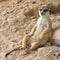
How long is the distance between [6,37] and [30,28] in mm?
517

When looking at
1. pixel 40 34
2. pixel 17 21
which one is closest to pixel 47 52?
pixel 40 34

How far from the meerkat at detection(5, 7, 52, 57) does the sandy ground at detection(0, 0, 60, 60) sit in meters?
0.14

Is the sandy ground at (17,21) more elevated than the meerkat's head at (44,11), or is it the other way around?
the meerkat's head at (44,11)

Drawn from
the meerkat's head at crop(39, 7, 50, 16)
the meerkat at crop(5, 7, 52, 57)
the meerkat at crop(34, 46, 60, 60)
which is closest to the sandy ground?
the meerkat at crop(34, 46, 60, 60)

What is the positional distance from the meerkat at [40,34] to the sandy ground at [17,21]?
14 cm

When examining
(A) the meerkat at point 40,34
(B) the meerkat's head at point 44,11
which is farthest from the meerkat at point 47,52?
(B) the meerkat's head at point 44,11

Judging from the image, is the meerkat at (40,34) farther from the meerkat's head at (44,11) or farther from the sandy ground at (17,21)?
the sandy ground at (17,21)

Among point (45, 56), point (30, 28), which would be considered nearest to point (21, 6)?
point (30, 28)

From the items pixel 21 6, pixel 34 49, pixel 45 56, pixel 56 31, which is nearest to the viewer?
pixel 45 56

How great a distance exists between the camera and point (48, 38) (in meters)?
4.54

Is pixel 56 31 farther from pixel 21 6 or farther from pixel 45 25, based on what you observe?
pixel 21 6

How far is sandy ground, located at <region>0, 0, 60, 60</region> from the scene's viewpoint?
13.8 ft

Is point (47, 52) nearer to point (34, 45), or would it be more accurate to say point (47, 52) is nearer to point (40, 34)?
point (34, 45)

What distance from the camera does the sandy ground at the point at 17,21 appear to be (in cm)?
421
